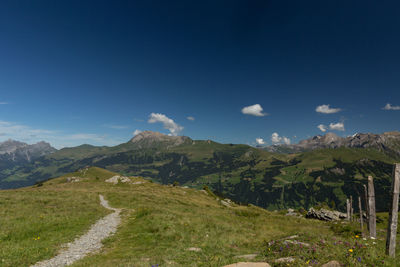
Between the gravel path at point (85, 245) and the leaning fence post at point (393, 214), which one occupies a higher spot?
the leaning fence post at point (393, 214)

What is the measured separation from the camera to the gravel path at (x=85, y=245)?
14.1 meters

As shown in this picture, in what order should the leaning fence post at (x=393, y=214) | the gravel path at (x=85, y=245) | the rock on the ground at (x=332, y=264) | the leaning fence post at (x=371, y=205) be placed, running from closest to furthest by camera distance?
the rock on the ground at (x=332, y=264)
the leaning fence post at (x=393, y=214)
the gravel path at (x=85, y=245)
the leaning fence post at (x=371, y=205)

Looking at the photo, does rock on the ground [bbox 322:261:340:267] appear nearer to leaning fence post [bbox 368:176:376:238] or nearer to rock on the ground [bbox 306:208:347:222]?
leaning fence post [bbox 368:176:376:238]

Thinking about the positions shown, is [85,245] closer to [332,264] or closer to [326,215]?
[332,264]

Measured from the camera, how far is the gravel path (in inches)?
554

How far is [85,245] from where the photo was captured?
17562 millimetres

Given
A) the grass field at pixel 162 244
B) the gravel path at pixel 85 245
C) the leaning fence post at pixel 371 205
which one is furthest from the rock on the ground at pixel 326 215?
the gravel path at pixel 85 245

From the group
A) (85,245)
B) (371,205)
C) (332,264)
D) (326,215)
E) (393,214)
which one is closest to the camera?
(332,264)

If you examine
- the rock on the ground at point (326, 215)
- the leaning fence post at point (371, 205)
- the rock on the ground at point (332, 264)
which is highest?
the leaning fence post at point (371, 205)

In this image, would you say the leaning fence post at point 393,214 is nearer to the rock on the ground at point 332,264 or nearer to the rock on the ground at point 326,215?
the rock on the ground at point 332,264

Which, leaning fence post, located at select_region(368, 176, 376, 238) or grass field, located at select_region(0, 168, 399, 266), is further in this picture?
leaning fence post, located at select_region(368, 176, 376, 238)

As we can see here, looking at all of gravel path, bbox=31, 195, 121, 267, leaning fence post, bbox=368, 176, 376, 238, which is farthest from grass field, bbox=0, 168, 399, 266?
leaning fence post, bbox=368, 176, 376, 238

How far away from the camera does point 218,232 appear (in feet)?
73.4

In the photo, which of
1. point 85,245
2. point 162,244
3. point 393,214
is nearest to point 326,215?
point 393,214
